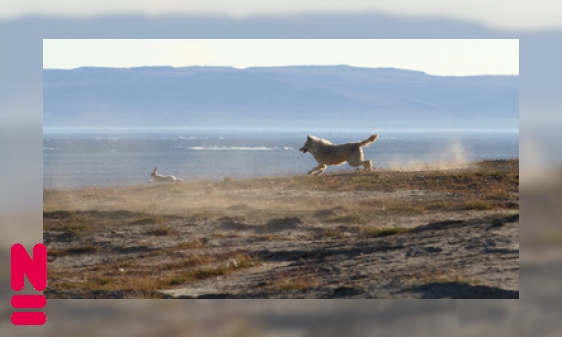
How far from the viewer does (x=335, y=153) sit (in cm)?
2345

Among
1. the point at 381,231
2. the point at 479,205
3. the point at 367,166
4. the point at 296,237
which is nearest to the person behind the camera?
the point at 381,231

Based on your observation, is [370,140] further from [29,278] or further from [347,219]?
[29,278]

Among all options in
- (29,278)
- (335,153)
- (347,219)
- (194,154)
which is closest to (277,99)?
(335,153)

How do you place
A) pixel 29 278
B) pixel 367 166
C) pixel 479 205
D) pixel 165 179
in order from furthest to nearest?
pixel 165 179
pixel 367 166
pixel 479 205
pixel 29 278

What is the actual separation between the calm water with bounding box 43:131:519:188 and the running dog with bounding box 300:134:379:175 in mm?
418

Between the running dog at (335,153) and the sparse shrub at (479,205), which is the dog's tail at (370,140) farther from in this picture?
the sparse shrub at (479,205)

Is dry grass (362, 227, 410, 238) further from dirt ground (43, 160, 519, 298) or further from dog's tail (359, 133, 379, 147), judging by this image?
dog's tail (359, 133, 379, 147)

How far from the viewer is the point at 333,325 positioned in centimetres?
1261

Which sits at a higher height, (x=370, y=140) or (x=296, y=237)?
(x=370, y=140)

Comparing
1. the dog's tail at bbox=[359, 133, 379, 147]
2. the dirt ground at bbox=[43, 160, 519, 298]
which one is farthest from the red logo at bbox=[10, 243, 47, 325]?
the dog's tail at bbox=[359, 133, 379, 147]

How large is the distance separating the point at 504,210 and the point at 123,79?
7719mm

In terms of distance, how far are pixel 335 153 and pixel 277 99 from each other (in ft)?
5.81

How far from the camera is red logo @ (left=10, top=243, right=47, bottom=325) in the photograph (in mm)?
12188

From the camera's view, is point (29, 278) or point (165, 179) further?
point (165, 179)
